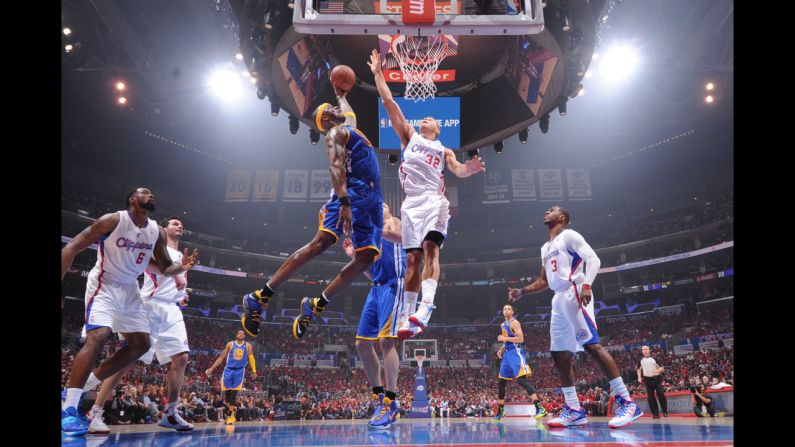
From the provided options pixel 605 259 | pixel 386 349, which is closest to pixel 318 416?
pixel 386 349

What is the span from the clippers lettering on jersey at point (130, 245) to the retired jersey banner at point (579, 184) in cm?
3085

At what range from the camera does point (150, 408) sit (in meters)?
13.4

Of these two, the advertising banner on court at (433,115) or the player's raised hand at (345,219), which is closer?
the player's raised hand at (345,219)

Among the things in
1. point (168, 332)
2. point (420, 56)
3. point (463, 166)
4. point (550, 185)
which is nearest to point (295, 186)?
point (550, 185)

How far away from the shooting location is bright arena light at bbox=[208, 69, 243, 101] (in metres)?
23.2

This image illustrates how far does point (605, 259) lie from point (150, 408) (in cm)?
2935

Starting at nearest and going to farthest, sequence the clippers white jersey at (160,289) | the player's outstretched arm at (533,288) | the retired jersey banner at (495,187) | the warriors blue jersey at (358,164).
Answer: the warriors blue jersey at (358,164) → the player's outstretched arm at (533,288) → the clippers white jersey at (160,289) → the retired jersey banner at (495,187)

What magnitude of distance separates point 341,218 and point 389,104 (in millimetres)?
1653

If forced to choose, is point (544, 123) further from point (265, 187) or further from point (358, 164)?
point (265, 187)

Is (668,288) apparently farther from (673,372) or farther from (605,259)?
(673,372)

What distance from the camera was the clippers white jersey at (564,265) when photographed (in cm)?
636

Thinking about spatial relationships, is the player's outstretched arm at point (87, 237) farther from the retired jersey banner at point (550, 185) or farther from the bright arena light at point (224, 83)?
the retired jersey banner at point (550, 185)

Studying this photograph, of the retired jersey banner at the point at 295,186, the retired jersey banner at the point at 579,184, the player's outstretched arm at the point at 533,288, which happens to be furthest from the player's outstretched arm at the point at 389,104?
the retired jersey banner at the point at 579,184

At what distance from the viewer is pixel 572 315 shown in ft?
20.4
